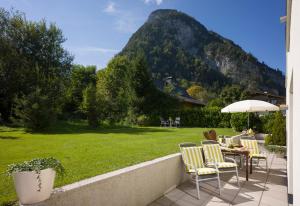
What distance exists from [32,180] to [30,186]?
74 millimetres

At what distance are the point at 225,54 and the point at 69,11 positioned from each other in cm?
8943

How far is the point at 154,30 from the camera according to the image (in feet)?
304

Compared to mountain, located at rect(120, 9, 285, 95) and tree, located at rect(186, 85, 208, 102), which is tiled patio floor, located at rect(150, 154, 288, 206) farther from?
mountain, located at rect(120, 9, 285, 95)

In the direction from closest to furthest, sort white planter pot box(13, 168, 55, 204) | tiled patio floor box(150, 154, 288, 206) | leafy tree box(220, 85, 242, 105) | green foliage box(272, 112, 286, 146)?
white planter pot box(13, 168, 55, 204)
tiled patio floor box(150, 154, 288, 206)
green foliage box(272, 112, 286, 146)
leafy tree box(220, 85, 242, 105)

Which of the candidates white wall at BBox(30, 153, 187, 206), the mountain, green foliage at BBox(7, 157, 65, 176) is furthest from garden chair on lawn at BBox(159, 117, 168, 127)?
the mountain

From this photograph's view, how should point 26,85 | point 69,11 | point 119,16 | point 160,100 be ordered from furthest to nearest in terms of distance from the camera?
point 160,100 → point 26,85 → point 119,16 → point 69,11

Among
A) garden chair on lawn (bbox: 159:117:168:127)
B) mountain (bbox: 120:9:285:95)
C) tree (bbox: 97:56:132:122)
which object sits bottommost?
garden chair on lawn (bbox: 159:117:168:127)

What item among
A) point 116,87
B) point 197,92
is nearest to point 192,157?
point 116,87

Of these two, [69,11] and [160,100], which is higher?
[69,11]

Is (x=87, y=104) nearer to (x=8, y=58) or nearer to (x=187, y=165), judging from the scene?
(x=8, y=58)

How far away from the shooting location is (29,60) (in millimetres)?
24797

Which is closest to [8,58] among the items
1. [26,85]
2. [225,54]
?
[26,85]

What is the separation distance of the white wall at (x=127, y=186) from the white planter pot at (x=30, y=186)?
0.34 feet

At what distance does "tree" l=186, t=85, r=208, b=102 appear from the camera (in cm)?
6972
